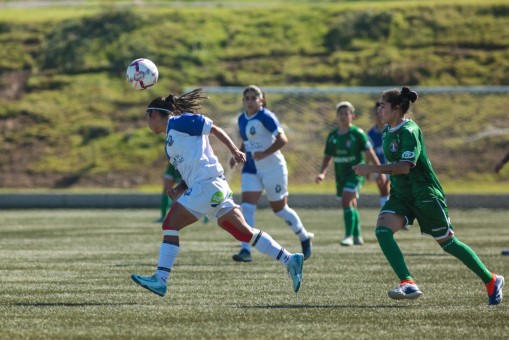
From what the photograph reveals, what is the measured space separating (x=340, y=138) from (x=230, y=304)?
7947 mm

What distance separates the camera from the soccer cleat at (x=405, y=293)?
864 centimetres

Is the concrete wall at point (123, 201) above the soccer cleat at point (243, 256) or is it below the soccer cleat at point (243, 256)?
below

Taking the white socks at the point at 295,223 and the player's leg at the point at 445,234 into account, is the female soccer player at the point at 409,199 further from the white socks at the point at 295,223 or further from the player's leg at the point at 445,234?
the white socks at the point at 295,223

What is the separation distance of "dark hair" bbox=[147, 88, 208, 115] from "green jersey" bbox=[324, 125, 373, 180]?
6.97m

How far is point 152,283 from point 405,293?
216cm

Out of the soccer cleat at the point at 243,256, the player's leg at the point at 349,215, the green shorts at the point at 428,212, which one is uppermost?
the green shorts at the point at 428,212

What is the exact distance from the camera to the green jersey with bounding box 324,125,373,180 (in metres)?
16.4

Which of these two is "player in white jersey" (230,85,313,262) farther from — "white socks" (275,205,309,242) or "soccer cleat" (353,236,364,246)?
"soccer cleat" (353,236,364,246)

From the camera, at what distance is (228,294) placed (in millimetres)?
9500

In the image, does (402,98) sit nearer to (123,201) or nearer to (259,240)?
(259,240)

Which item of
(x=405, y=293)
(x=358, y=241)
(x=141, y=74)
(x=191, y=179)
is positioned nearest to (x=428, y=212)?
(x=405, y=293)

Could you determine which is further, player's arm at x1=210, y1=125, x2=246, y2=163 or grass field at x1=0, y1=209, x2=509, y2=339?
player's arm at x1=210, y1=125, x2=246, y2=163

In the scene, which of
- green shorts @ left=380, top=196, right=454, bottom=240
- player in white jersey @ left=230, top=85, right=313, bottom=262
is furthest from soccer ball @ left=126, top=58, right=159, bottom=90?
player in white jersey @ left=230, top=85, right=313, bottom=262

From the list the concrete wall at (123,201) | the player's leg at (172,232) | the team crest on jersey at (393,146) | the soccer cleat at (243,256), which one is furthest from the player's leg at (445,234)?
the concrete wall at (123,201)
